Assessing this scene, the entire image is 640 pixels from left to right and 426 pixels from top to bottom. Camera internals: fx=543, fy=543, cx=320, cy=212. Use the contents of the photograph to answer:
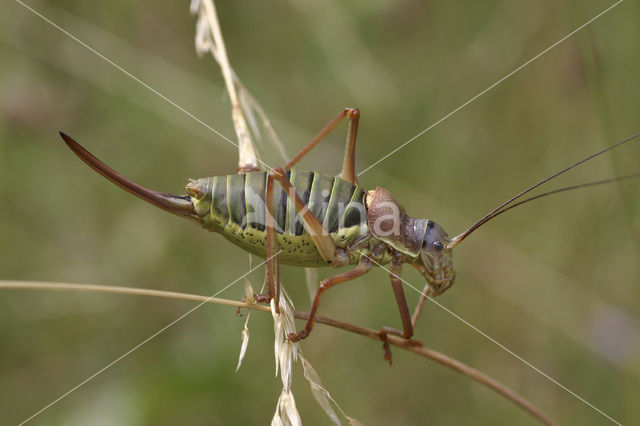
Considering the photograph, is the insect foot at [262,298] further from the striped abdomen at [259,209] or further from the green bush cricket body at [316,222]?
the striped abdomen at [259,209]

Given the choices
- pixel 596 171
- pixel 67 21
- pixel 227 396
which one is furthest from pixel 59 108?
pixel 596 171

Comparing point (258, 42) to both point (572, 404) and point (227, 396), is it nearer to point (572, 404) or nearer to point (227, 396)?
point (227, 396)

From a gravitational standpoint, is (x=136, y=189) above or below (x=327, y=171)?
above

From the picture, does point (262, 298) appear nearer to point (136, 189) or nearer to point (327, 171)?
point (136, 189)

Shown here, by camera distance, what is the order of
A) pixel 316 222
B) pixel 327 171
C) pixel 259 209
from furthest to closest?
1. pixel 327 171
2. pixel 316 222
3. pixel 259 209

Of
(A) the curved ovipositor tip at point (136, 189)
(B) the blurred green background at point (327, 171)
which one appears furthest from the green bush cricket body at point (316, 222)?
(B) the blurred green background at point (327, 171)

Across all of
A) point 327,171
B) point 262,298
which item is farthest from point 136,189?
point 327,171
